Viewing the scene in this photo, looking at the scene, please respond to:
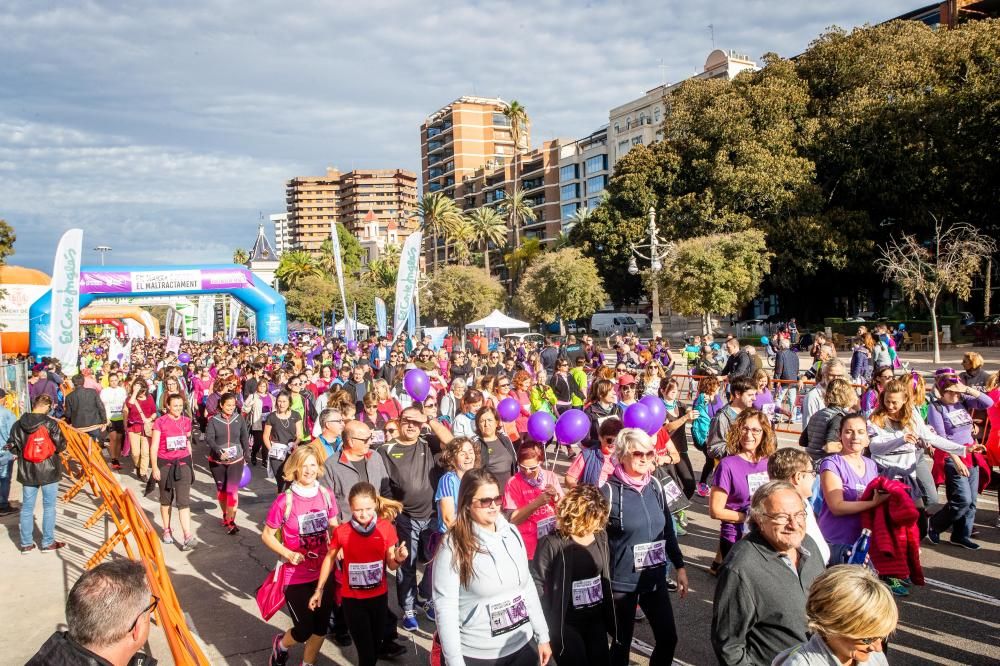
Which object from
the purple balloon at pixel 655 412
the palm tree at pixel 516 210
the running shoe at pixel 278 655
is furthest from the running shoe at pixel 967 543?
the palm tree at pixel 516 210

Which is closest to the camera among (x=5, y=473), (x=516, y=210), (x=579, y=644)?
(x=579, y=644)

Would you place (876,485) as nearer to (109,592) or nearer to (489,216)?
(109,592)

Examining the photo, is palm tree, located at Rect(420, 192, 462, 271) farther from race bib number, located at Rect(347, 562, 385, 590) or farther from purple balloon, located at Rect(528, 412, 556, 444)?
race bib number, located at Rect(347, 562, 385, 590)

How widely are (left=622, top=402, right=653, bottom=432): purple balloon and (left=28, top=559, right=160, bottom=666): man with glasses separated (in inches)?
160

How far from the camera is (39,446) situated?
7820 mm

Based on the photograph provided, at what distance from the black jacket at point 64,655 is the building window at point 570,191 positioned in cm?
8099

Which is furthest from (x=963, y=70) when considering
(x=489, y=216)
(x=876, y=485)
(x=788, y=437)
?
(x=489, y=216)

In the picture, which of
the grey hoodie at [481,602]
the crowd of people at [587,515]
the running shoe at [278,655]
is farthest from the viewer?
the running shoe at [278,655]

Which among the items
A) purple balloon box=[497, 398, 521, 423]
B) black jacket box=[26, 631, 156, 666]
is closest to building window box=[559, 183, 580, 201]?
purple balloon box=[497, 398, 521, 423]

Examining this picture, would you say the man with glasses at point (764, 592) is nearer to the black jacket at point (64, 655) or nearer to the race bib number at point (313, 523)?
the black jacket at point (64, 655)

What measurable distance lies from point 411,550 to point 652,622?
7.67 ft

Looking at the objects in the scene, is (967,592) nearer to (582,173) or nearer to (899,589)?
(899,589)

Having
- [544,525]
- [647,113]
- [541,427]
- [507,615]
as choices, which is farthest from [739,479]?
[647,113]

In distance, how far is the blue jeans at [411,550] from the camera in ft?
18.7
